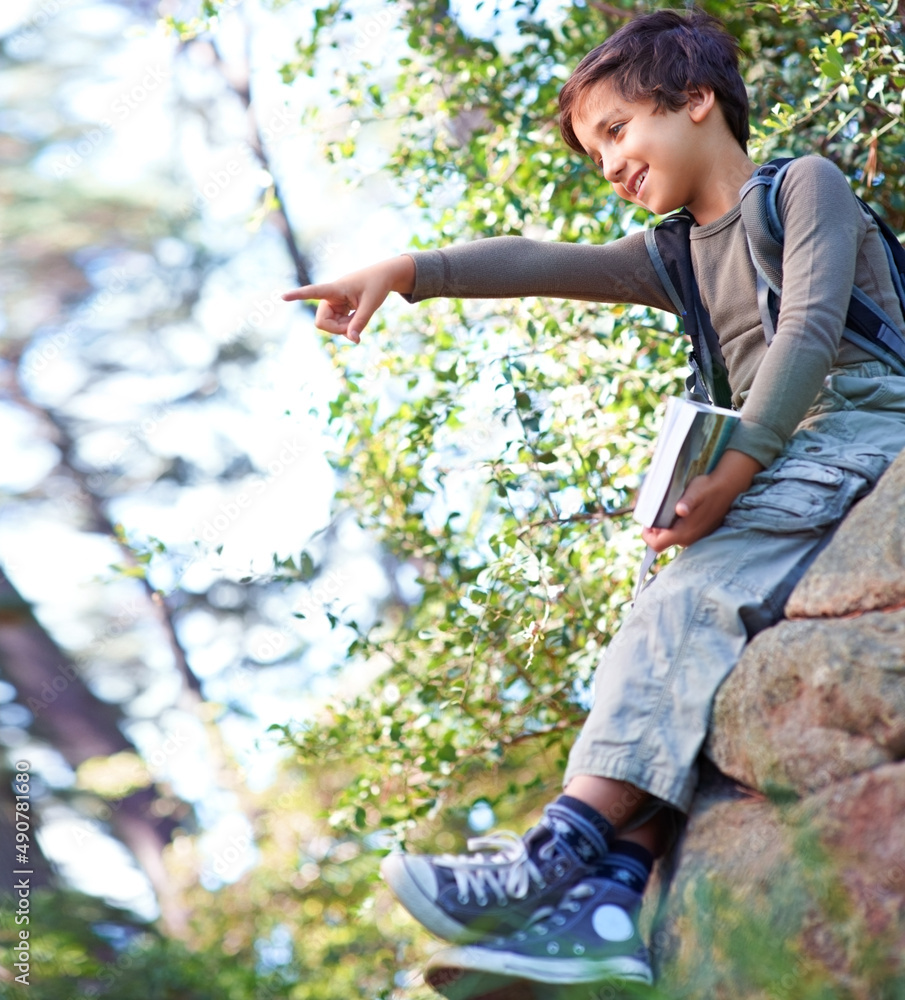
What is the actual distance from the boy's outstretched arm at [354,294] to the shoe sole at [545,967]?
3.98 feet

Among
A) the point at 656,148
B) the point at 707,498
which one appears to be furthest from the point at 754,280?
the point at 707,498

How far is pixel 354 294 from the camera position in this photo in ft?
7.50

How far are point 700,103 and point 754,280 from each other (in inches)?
16.9

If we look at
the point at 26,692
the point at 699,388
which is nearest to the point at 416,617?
the point at 699,388

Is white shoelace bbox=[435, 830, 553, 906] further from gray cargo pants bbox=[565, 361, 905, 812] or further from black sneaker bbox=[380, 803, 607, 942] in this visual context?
gray cargo pants bbox=[565, 361, 905, 812]

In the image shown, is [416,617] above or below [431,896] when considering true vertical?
below

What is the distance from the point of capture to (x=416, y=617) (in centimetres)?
452

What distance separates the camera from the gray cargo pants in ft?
5.88

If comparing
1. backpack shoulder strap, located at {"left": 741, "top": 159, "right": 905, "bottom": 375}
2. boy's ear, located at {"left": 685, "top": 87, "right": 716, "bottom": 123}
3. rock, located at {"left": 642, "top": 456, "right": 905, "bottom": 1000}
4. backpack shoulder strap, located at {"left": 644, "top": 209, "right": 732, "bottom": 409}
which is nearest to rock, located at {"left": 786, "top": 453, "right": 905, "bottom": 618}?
rock, located at {"left": 642, "top": 456, "right": 905, "bottom": 1000}

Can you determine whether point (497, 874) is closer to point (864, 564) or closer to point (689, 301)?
point (864, 564)

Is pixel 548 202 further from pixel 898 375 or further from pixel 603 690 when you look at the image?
pixel 603 690

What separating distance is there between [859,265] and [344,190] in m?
2.44

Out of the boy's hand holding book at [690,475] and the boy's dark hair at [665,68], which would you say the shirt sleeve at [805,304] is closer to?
the boy's hand holding book at [690,475]

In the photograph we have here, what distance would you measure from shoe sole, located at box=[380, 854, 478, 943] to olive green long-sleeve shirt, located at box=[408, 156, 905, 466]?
3.05ft
